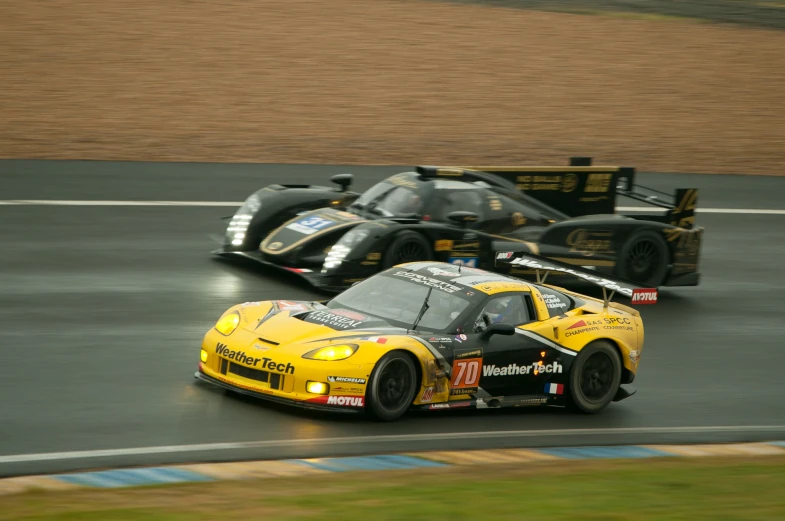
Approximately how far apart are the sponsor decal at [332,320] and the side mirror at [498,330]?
98 cm

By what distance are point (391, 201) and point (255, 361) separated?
628 cm

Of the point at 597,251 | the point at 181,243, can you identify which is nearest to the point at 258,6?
the point at 181,243

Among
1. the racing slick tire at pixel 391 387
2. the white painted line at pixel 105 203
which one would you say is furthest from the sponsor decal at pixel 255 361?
the white painted line at pixel 105 203

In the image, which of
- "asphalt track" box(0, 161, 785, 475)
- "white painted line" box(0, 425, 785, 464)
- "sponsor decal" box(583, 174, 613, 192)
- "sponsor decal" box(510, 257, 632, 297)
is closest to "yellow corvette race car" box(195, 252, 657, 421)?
"asphalt track" box(0, 161, 785, 475)

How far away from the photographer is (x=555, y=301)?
1018 cm

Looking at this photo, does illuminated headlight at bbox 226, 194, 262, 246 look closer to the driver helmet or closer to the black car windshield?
the black car windshield

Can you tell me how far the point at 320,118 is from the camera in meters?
25.1

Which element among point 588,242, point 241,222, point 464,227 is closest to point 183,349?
point 241,222

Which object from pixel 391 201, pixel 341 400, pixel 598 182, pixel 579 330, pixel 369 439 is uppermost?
pixel 598 182

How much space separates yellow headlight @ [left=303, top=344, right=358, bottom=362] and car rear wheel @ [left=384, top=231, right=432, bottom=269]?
472 centimetres

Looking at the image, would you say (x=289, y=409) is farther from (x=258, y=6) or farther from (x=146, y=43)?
(x=258, y=6)

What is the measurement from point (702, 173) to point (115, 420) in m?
18.3

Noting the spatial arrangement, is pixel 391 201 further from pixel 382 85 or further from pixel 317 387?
pixel 382 85

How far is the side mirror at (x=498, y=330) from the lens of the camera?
29.9 ft
